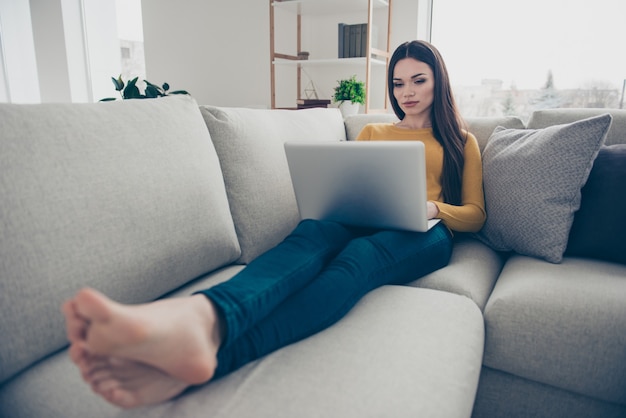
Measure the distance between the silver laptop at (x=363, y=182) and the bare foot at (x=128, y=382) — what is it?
1.92 feet

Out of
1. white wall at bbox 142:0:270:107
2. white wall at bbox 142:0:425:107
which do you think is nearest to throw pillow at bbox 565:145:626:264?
white wall at bbox 142:0:425:107

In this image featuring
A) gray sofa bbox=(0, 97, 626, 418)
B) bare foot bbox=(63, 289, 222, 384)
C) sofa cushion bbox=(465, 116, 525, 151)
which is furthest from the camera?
sofa cushion bbox=(465, 116, 525, 151)

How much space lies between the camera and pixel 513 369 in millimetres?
988

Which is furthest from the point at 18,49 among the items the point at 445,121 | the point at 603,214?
the point at 603,214

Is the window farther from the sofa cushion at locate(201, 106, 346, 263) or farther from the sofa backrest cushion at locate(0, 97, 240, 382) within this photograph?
the sofa backrest cushion at locate(0, 97, 240, 382)

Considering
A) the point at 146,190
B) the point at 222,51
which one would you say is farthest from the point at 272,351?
the point at 222,51

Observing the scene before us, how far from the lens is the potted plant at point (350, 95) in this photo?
2510 mm

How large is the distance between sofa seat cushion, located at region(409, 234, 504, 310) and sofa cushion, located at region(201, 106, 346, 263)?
43 centimetres

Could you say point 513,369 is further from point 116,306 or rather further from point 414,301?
point 116,306

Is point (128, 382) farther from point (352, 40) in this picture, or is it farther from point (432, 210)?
point (352, 40)

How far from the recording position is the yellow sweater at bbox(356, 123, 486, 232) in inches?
50.8

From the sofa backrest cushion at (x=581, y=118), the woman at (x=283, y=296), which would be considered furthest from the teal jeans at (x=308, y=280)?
the sofa backrest cushion at (x=581, y=118)

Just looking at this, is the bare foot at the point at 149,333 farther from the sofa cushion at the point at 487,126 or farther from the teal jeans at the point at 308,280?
the sofa cushion at the point at 487,126

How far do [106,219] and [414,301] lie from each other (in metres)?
0.66
